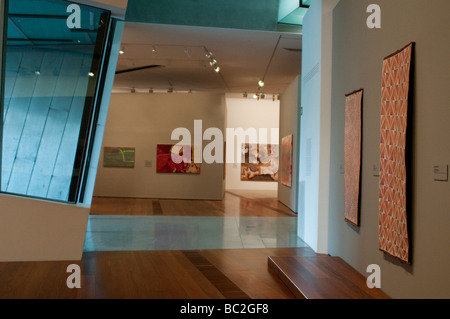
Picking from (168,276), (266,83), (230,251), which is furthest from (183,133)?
(168,276)

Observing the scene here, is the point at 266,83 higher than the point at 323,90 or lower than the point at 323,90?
higher

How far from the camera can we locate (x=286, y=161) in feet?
47.0

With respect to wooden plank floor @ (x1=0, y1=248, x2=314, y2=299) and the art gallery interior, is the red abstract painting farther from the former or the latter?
wooden plank floor @ (x1=0, y1=248, x2=314, y2=299)

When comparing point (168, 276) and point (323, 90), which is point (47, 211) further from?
point (323, 90)

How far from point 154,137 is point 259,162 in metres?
6.22

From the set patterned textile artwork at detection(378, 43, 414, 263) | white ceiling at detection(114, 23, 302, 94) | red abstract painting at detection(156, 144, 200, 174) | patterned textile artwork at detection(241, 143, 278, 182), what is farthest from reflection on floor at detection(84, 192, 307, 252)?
patterned textile artwork at detection(241, 143, 278, 182)

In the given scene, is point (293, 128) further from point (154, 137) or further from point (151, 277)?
point (151, 277)

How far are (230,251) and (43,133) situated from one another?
342 centimetres

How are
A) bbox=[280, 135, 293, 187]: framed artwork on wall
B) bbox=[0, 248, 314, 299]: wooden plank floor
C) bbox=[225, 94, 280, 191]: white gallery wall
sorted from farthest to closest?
1. bbox=[225, 94, 280, 191]: white gallery wall
2. bbox=[280, 135, 293, 187]: framed artwork on wall
3. bbox=[0, 248, 314, 299]: wooden plank floor

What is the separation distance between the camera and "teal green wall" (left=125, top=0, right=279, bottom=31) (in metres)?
9.52

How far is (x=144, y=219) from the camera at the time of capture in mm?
10242

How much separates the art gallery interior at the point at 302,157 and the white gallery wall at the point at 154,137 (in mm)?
3985

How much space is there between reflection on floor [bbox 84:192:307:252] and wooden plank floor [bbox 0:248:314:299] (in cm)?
68

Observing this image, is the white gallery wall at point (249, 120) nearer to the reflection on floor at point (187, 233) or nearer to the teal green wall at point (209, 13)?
the reflection on floor at point (187, 233)
